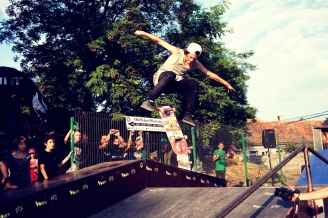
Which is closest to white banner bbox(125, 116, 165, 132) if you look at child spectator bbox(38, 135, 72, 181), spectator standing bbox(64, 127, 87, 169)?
spectator standing bbox(64, 127, 87, 169)

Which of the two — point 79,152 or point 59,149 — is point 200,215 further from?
point 59,149

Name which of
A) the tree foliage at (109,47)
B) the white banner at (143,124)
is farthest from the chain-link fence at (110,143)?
the tree foliage at (109,47)

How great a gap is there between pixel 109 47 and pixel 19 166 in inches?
364

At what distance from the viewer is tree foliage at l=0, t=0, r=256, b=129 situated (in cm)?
1372

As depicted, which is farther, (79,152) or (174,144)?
(174,144)

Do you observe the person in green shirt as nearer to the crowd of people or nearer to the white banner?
the crowd of people

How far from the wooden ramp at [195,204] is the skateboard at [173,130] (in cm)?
398

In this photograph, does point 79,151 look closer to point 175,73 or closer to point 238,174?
point 175,73

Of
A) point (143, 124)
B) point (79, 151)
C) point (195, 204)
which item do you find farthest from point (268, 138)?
point (195, 204)

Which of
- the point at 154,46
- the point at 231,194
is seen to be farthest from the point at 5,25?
the point at 231,194

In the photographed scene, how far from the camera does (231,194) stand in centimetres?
389

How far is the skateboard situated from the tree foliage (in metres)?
4.76

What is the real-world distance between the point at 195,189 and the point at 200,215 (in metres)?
1.03

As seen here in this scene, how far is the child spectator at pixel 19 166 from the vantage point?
19.4 ft
